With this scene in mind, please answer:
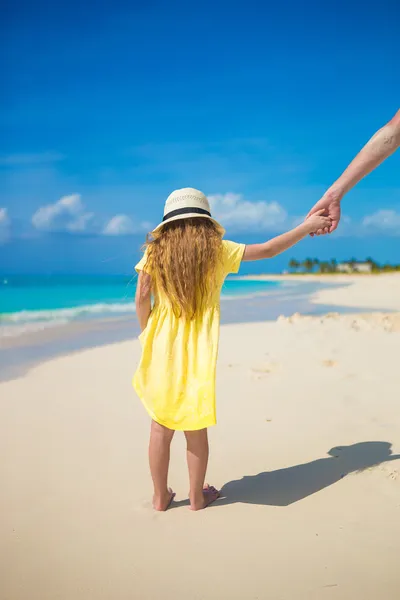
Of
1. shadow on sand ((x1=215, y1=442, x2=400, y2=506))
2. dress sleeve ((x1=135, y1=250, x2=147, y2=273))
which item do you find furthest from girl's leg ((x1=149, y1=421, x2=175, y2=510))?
dress sleeve ((x1=135, y1=250, x2=147, y2=273))

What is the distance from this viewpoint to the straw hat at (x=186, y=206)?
2.52 metres

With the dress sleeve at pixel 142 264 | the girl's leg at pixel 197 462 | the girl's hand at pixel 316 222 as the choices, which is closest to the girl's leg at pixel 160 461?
the girl's leg at pixel 197 462

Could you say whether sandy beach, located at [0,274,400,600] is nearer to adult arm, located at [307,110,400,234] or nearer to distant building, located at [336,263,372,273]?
adult arm, located at [307,110,400,234]

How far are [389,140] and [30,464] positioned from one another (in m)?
2.90

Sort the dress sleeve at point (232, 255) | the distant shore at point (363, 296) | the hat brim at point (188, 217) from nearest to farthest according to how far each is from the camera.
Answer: the hat brim at point (188, 217)
the dress sleeve at point (232, 255)
the distant shore at point (363, 296)

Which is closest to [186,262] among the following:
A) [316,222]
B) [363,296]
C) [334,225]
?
[316,222]

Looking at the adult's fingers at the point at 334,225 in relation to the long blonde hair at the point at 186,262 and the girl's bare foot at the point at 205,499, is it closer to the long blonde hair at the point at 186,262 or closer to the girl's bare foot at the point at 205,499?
the long blonde hair at the point at 186,262

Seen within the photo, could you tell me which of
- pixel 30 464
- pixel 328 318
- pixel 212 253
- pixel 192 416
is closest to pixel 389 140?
pixel 212 253

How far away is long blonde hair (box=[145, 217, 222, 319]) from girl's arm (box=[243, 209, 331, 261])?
0.19 m

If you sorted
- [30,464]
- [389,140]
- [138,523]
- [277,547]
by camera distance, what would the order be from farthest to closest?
[30,464] → [389,140] → [138,523] → [277,547]

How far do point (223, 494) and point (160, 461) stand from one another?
0.48 m

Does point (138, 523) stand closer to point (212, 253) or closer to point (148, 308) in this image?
point (148, 308)

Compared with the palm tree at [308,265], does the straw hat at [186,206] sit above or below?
below

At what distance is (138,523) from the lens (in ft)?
8.09
